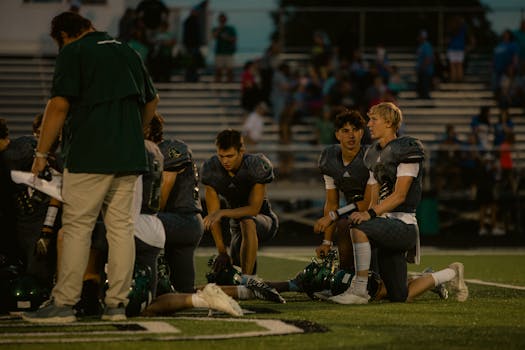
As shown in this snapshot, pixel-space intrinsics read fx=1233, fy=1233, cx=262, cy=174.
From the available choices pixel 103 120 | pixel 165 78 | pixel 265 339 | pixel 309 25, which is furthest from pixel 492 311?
pixel 309 25

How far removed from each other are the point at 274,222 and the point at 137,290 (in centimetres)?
282

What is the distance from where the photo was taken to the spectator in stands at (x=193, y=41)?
76.5 feet

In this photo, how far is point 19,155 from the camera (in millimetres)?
8531

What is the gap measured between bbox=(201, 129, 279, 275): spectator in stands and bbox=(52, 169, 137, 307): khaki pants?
6.95 feet

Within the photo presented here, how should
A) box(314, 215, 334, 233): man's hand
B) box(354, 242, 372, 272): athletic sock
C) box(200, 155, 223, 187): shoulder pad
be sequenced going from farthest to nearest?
box(200, 155, 223, 187): shoulder pad → box(314, 215, 334, 233): man's hand → box(354, 242, 372, 272): athletic sock

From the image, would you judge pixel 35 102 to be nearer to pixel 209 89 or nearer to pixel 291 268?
pixel 209 89

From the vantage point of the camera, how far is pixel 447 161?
1931 centimetres

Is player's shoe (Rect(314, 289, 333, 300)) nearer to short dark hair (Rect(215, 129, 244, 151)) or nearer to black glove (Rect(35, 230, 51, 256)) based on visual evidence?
short dark hair (Rect(215, 129, 244, 151))

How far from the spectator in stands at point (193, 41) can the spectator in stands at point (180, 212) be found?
14415 mm

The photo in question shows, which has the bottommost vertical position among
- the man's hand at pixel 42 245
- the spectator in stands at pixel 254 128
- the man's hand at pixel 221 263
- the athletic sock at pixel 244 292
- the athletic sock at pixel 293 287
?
the athletic sock at pixel 293 287

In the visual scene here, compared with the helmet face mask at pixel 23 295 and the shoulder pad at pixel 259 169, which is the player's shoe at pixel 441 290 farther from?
the helmet face mask at pixel 23 295

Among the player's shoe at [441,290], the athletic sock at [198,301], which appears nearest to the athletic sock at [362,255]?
the player's shoe at [441,290]

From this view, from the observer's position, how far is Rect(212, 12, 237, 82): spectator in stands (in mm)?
23391

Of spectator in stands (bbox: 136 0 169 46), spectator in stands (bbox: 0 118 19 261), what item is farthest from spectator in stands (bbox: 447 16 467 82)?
spectator in stands (bbox: 0 118 19 261)
